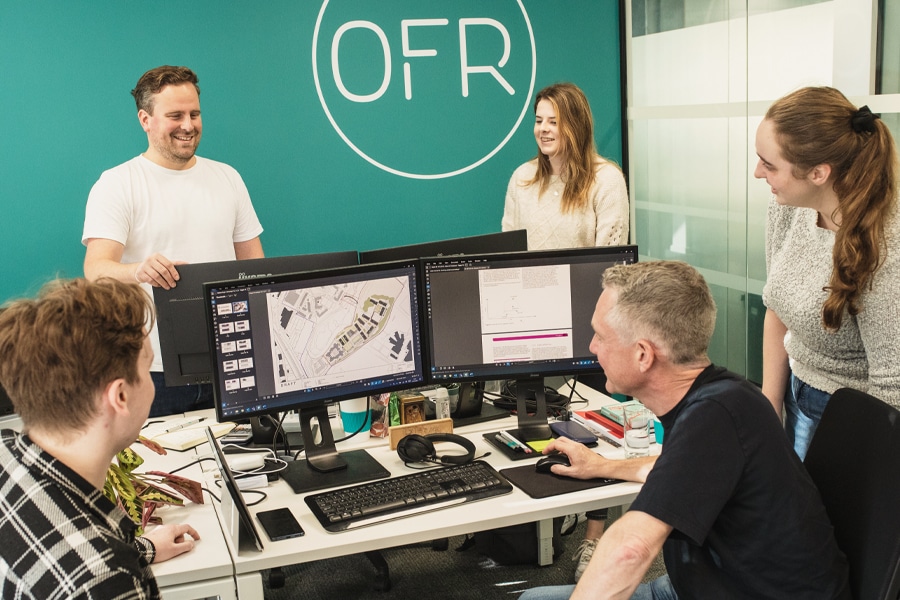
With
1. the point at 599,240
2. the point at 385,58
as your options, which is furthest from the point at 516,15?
the point at 599,240

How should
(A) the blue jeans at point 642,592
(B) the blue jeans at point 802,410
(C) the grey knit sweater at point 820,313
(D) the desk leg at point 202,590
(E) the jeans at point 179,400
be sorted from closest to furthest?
(D) the desk leg at point 202,590
(A) the blue jeans at point 642,592
(C) the grey knit sweater at point 820,313
(B) the blue jeans at point 802,410
(E) the jeans at point 179,400

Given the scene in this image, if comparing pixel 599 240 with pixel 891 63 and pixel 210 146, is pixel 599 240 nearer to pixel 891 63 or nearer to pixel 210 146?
pixel 891 63

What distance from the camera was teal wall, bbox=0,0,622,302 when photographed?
3.92 metres

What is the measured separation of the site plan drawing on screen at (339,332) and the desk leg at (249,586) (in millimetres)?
527

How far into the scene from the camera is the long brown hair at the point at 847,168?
210 centimetres

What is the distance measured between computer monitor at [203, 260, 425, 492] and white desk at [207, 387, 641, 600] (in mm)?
175

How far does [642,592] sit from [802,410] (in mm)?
772

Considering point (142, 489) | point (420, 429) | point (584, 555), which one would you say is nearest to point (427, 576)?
point (584, 555)

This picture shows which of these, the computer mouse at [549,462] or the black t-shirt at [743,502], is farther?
the computer mouse at [549,462]

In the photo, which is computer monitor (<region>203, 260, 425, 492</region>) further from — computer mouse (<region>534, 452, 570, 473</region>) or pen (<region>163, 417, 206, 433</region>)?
pen (<region>163, 417, 206, 433</region>)

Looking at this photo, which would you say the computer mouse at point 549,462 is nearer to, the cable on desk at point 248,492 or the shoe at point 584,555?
the cable on desk at point 248,492

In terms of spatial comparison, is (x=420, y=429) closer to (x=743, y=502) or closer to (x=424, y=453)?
(x=424, y=453)

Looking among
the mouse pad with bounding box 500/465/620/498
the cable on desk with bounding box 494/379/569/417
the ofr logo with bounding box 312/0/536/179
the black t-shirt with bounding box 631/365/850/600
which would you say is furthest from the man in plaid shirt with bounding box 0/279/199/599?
the ofr logo with bounding box 312/0/536/179

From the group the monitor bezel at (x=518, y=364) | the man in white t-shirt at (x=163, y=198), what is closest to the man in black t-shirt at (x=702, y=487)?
the monitor bezel at (x=518, y=364)
